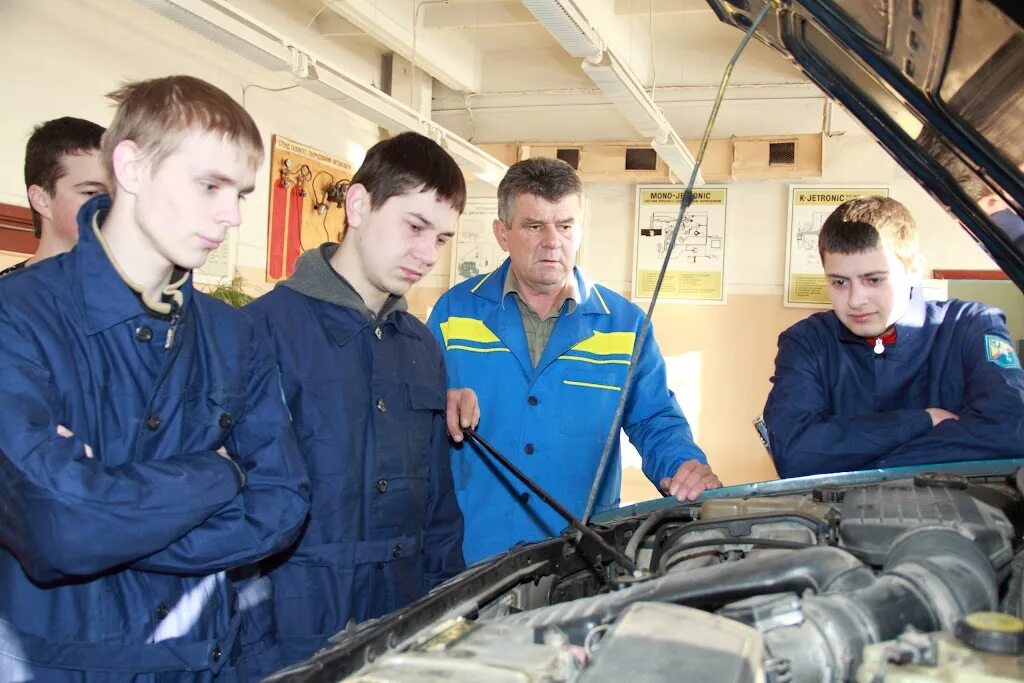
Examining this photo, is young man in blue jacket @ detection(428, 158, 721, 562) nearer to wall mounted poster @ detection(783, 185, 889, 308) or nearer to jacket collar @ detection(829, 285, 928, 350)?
jacket collar @ detection(829, 285, 928, 350)

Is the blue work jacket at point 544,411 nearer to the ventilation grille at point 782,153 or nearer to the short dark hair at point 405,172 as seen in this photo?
the short dark hair at point 405,172

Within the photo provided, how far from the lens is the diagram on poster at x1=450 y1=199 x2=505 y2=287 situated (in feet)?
26.0

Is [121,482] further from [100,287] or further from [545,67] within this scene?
[545,67]

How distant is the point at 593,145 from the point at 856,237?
5551mm

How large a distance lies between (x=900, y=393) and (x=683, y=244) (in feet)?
17.3

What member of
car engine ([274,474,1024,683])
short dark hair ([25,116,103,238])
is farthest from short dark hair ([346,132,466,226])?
short dark hair ([25,116,103,238])

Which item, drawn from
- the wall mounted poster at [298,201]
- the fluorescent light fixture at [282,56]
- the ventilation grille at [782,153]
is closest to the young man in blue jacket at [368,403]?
the fluorescent light fixture at [282,56]

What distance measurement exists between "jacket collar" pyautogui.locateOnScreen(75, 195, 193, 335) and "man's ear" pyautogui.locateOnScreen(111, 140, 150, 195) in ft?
0.28

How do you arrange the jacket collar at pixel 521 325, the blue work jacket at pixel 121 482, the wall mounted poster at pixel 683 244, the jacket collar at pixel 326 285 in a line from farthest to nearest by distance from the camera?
the wall mounted poster at pixel 683 244
the jacket collar at pixel 521 325
the jacket collar at pixel 326 285
the blue work jacket at pixel 121 482

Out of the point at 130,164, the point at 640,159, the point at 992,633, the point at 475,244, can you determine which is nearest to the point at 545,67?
the point at 640,159

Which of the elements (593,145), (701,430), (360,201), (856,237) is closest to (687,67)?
(593,145)

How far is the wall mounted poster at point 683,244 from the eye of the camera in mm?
7340

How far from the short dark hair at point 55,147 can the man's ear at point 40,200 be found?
0.01 meters

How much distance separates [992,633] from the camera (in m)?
0.96
